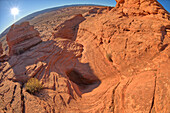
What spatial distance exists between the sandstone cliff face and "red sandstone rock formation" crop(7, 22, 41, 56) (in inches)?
4.0

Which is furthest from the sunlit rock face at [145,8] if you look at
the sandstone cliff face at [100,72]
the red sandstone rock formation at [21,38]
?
the red sandstone rock formation at [21,38]

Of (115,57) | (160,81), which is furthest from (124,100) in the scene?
(115,57)

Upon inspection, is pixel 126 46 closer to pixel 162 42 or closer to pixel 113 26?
pixel 162 42

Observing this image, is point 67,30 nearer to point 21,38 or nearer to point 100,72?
point 21,38

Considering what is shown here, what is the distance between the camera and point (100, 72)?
21.0 feet

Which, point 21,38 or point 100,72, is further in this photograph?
point 21,38

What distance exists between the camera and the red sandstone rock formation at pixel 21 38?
7.40 metres

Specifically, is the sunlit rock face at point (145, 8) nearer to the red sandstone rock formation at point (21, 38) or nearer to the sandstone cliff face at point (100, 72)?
the sandstone cliff face at point (100, 72)

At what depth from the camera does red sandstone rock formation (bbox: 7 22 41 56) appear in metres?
7.40

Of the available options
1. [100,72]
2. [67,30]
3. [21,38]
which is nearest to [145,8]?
[100,72]

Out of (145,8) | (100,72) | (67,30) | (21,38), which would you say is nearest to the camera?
(100,72)

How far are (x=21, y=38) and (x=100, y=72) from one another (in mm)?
7321

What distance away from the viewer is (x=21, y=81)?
16.2ft

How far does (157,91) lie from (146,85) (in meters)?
0.42
